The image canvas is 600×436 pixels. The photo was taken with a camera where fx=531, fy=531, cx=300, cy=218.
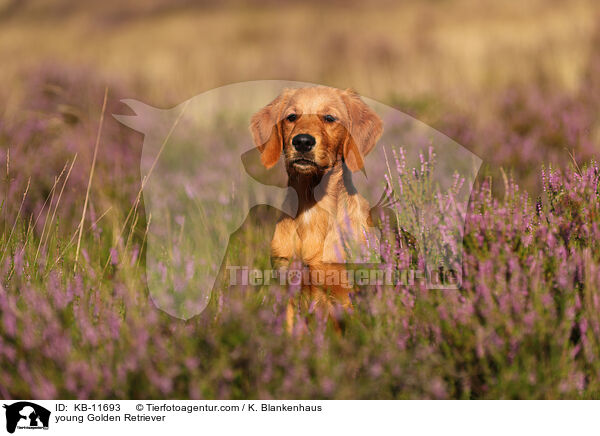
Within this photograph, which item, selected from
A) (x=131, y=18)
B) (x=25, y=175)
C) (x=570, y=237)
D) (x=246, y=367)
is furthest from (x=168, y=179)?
(x=131, y=18)

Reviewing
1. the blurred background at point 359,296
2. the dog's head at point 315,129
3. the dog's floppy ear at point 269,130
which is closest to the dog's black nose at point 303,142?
the dog's head at point 315,129

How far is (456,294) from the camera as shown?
2.20 metres

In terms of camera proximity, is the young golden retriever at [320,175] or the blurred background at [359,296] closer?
the blurred background at [359,296]

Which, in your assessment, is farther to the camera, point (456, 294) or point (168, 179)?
point (168, 179)

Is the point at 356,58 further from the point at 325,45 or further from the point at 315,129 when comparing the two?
the point at 315,129

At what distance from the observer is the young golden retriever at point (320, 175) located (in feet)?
8.40

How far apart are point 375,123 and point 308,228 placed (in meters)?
0.76

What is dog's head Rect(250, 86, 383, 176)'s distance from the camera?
261cm

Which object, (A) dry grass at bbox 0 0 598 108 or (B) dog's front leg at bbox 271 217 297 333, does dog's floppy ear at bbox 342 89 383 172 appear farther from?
(A) dry grass at bbox 0 0 598 108

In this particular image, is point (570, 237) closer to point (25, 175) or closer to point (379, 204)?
point (379, 204)
